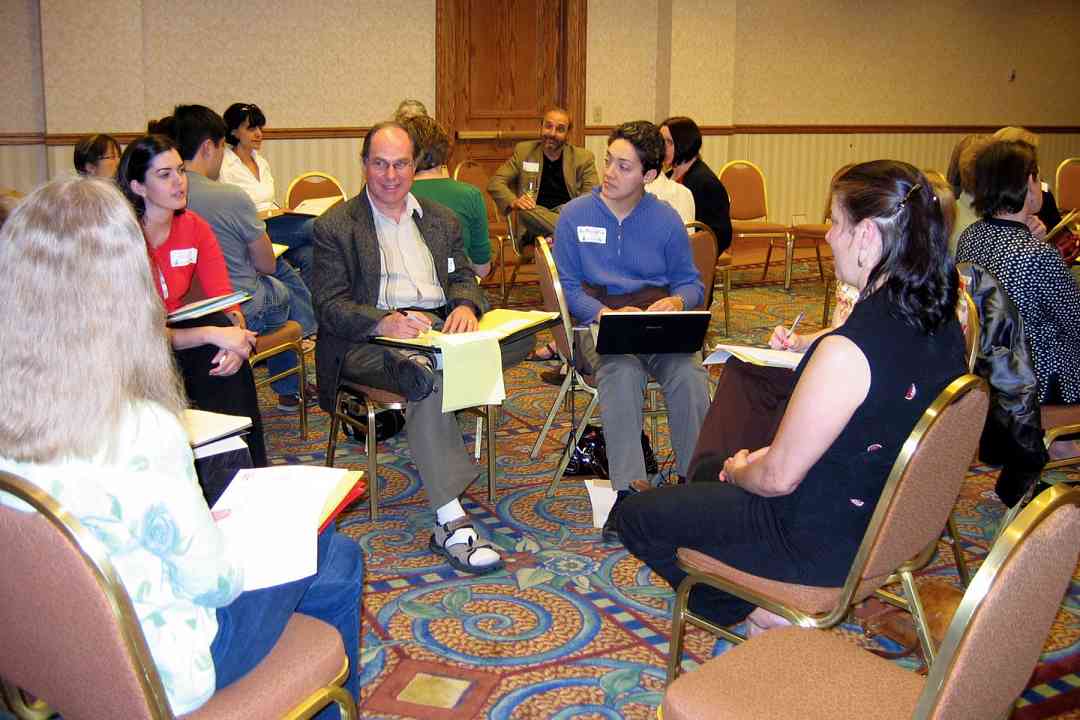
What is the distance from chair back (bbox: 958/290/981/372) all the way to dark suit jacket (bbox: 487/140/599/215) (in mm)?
4212

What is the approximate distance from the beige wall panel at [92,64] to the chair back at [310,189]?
151cm

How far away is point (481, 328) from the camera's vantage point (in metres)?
3.58

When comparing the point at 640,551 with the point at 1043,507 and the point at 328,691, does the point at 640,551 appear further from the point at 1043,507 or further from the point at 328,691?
the point at 1043,507

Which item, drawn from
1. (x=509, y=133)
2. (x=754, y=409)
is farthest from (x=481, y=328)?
(x=509, y=133)

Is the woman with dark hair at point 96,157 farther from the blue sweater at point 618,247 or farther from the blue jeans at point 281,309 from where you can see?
the blue sweater at point 618,247

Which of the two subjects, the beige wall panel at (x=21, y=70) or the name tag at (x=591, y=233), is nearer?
the name tag at (x=591, y=233)

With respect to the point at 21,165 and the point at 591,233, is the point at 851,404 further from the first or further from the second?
the point at 21,165

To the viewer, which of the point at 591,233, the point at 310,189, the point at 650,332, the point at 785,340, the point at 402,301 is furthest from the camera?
the point at 310,189

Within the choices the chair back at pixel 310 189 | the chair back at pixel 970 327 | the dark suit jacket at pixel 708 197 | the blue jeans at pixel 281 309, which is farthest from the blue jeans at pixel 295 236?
the chair back at pixel 970 327

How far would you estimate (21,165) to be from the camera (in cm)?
693

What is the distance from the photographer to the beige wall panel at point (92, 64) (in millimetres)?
6637

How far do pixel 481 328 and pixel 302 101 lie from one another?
4.73 m

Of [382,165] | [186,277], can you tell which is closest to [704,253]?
[382,165]

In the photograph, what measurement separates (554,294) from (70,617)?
237cm
